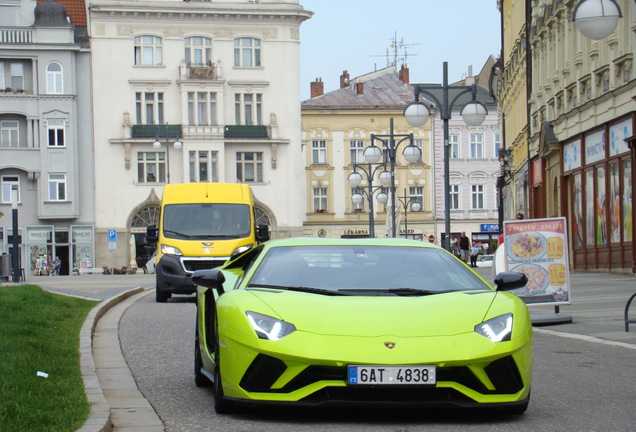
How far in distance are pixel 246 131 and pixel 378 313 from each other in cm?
7045

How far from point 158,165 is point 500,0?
81.7ft

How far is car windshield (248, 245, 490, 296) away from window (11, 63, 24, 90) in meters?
67.5

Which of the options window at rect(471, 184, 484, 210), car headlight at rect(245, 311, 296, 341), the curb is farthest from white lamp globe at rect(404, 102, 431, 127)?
window at rect(471, 184, 484, 210)

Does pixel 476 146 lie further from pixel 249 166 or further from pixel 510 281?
pixel 510 281

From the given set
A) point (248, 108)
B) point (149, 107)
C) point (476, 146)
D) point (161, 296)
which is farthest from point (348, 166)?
point (161, 296)

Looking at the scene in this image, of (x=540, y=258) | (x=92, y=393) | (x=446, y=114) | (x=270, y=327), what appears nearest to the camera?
(x=270, y=327)

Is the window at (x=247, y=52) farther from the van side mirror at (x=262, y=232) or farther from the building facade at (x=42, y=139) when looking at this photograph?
the van side mirror at (x=262, y=232)

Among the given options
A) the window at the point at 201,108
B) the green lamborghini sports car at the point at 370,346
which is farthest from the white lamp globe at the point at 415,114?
the window at the point at 201,108

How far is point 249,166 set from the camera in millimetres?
78188

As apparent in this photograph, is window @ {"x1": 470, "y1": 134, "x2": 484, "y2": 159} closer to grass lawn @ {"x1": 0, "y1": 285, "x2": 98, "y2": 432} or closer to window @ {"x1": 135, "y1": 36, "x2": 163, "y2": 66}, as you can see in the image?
window @ {"x1": 135, "y1": 36, "x2": 163, "y2": 66}

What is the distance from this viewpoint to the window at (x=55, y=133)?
241ft

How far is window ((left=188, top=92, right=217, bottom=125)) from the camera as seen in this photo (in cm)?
7700

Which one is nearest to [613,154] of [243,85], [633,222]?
[633,222]

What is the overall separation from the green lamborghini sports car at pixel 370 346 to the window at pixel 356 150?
3338 inches
